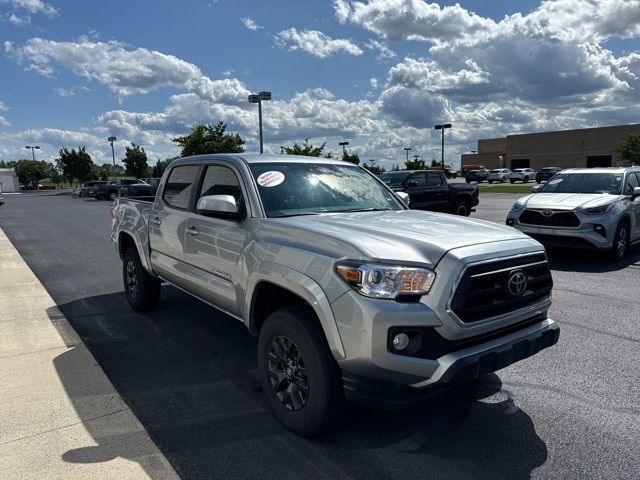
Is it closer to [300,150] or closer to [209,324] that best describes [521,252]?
[209,324]

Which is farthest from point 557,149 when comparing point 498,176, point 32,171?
point 32,171

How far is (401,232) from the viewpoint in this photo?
324cm

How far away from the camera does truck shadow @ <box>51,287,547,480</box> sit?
2922mm

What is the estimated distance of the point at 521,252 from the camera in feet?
10.6

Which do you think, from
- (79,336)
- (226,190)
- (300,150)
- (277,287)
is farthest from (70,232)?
(300,150)

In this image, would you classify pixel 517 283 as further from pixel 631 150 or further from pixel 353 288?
pixel 631 150

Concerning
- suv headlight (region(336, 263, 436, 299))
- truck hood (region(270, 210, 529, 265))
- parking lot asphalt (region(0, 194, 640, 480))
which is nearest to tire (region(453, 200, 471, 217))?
parking lot asphalt (region(0, 194, 640, 480))

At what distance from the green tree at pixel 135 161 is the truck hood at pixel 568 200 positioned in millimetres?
58910

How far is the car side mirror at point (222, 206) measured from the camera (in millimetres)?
3693

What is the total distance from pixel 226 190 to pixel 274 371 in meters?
1.71

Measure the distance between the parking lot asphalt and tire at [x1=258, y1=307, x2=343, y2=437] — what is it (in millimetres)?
152

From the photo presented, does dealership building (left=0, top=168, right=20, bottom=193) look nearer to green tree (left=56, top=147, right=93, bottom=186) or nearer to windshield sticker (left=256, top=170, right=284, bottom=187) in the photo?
green tree (left=56, top=147, right=93, bottom=186)

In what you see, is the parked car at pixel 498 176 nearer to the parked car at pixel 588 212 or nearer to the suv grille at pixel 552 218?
the parked car at pixel 588 212

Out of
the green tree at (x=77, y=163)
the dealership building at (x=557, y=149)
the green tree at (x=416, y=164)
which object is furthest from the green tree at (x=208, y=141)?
the dealership building at (x=557, y=149)
